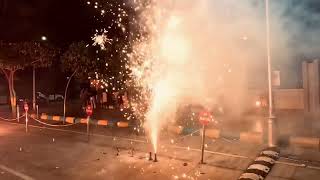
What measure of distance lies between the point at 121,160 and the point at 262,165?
3415 mm

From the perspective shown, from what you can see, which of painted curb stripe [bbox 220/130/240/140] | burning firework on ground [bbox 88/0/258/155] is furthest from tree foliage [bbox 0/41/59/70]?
painted curb stripe [bbox 220/130/240/140]

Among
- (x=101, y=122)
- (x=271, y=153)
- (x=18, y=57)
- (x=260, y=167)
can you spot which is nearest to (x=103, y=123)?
Result: (x=101, y=122)

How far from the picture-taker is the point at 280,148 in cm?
1005

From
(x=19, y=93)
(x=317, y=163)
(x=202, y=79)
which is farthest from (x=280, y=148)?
(x=19, y=93)

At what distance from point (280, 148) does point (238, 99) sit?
8.70m

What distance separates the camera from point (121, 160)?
9.50 m

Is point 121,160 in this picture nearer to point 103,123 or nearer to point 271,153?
point 271,153

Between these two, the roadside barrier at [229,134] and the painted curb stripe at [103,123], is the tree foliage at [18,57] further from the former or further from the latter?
the roadside barrier at [229,134]

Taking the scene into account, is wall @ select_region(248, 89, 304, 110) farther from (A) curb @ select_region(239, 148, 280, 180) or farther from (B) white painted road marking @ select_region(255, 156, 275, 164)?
(B) white painted road marking @ select_region(255, 156, 275, 164)

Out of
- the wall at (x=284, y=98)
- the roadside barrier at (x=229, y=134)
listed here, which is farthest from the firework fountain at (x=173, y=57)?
the wall at (x=284, y=98)

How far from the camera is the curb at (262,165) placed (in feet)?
25.5

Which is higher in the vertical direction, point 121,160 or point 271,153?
point 271,153

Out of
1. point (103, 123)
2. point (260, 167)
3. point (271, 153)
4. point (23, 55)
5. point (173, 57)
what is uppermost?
point (23, 55)

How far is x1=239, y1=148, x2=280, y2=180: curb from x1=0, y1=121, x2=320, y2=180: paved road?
17 centimetres
